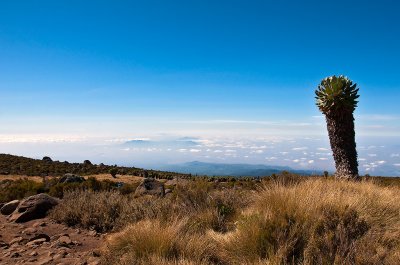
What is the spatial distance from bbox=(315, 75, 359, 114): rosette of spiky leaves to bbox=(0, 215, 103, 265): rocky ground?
30.3 ft

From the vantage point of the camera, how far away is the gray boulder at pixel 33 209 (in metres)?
11.1

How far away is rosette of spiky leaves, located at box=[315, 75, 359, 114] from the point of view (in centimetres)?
1257

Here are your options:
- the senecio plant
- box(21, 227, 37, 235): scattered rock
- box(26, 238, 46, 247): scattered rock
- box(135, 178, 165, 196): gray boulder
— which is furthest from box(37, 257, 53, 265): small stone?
the senecio plant

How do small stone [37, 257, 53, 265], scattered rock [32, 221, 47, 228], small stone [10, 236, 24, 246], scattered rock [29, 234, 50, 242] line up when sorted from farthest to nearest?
scattered rock [32, 221, 47, 228], scattered rock [29, 234, 50, 242], small stone [10, 236, 24, 246], small stone [37, 257, 53, 265]

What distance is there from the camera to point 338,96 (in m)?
12.6

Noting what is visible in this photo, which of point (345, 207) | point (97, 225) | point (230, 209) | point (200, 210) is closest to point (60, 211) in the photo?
point (97, 225)

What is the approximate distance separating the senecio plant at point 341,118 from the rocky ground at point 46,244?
9.20m

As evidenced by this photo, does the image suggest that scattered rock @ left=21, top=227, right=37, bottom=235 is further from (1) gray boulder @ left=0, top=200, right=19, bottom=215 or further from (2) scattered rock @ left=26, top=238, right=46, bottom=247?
(1) gray boulder @ left=0, top=200, right=19, bottom=215

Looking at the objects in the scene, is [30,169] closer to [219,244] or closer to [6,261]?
[6,261]

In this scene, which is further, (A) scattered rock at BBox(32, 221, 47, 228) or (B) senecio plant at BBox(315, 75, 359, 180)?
(B) senecio plant at BBox(315, 75, 359, 180)

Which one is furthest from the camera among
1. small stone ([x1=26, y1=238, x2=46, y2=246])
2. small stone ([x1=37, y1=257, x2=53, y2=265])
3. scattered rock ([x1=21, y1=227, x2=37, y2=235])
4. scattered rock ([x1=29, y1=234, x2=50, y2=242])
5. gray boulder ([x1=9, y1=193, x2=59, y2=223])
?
gray boulder ([x1=9, y1=193, x2=59, y2=223])

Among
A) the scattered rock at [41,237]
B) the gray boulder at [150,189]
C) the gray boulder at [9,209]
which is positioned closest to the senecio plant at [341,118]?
the gray boulder at [150,189]

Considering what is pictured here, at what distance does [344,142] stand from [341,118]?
925 millimetres

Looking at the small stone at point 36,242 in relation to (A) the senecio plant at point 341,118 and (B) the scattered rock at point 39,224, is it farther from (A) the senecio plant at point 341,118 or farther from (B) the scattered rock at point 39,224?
(A) the senecio plant at point 341,118
